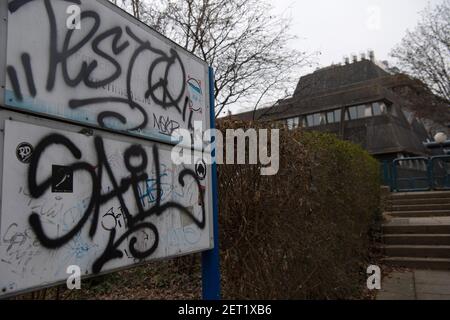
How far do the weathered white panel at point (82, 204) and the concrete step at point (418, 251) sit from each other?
6.09m

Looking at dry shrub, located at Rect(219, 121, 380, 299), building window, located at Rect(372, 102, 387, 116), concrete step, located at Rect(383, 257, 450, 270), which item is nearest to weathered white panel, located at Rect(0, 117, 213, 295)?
dry shrub, located at Rect(219, 121, 380, 299)

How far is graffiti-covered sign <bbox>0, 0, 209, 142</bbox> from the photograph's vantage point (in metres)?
1.73

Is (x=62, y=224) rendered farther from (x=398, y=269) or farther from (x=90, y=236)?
(x=398, y=269)

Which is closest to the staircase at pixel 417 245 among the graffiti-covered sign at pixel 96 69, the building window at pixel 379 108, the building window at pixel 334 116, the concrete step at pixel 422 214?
the concrete step at pixel 422 214

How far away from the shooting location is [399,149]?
27578mm

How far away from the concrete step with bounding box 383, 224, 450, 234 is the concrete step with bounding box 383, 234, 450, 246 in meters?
0.26

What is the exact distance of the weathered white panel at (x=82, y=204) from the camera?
1.63m

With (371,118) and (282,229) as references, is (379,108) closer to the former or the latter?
(371,118)

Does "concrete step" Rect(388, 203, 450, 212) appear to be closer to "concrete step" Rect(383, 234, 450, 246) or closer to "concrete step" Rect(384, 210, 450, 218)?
"concrete step" Rect(384, 210, 450, 218)

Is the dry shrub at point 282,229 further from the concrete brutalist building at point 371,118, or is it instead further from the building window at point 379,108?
the building window at point 379,108

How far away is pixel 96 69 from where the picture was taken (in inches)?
83.4

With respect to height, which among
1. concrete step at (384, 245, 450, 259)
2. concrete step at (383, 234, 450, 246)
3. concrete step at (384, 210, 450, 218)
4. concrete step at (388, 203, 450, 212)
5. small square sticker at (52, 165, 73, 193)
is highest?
small square sticker at (52, 165, 73, 193)

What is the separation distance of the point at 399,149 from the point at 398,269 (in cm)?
2285

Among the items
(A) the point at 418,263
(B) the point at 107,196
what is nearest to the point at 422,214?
(A) the point at 418,263
